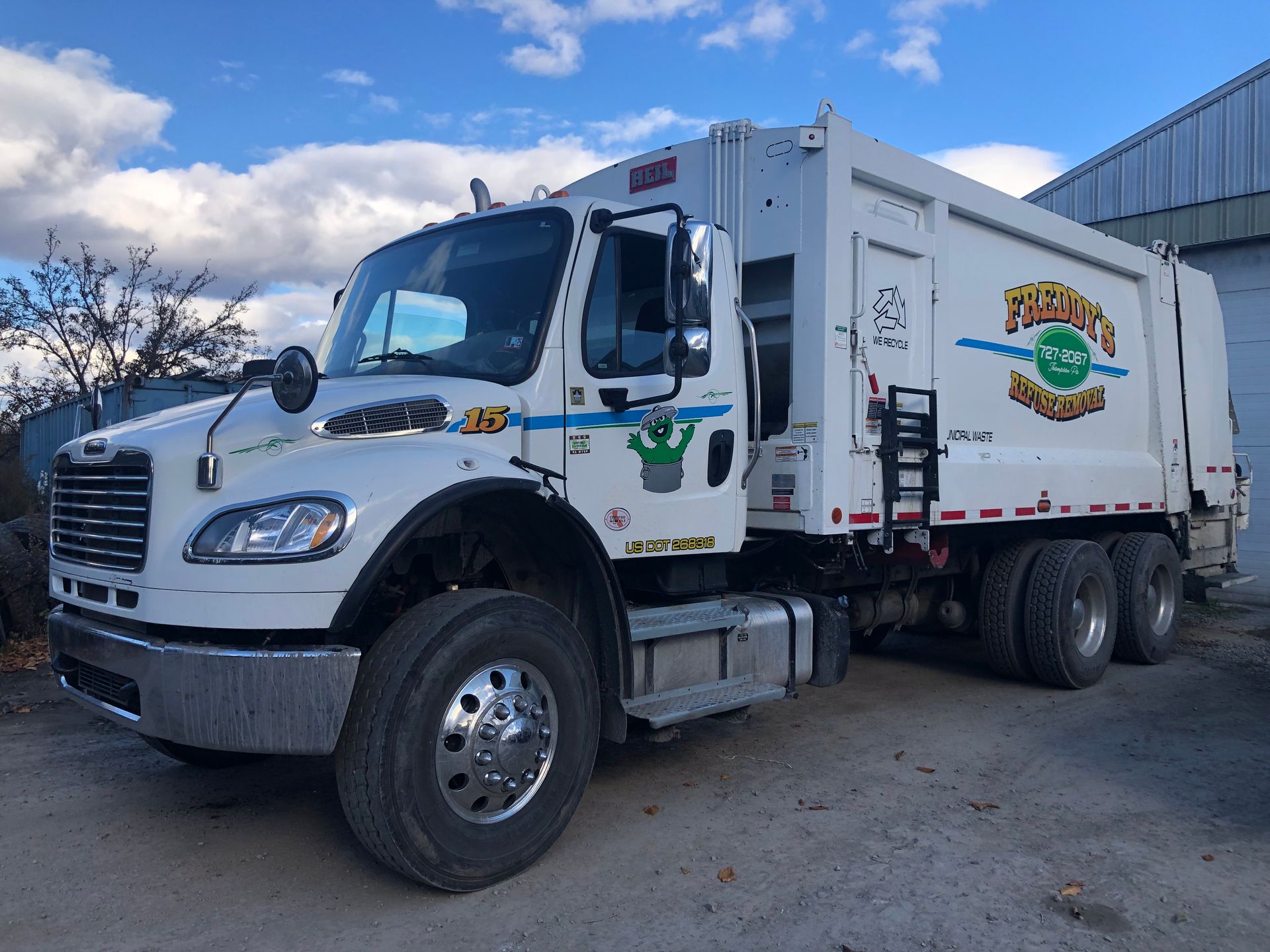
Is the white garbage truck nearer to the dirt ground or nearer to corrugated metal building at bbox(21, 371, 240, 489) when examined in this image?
the dirt ground

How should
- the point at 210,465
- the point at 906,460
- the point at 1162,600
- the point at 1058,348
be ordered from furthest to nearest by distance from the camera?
the point at 1162,600
the point at 1058,348
the point at 906,460
the point at 210,465

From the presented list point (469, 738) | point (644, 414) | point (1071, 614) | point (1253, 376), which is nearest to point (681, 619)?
point (644, 414)

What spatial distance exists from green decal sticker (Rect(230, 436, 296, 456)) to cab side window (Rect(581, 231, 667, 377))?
4.62 feet

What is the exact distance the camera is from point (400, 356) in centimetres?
463

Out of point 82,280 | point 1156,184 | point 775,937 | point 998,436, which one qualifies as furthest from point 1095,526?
point 82,280

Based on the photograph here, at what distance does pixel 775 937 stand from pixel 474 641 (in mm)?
1519

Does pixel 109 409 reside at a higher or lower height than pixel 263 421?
higher

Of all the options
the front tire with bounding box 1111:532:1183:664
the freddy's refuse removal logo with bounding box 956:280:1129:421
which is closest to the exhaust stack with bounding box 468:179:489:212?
the freddy's refuse removal logo with bounding box 956:280:1129:421

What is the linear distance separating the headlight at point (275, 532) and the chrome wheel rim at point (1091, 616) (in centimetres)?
611

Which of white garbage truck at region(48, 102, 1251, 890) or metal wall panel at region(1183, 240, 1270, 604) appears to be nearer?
white garbage truck at region(48, 102, 1251, 890)

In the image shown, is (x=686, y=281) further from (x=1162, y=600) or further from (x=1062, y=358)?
(x=1162, y=600)

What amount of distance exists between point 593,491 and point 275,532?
150cm

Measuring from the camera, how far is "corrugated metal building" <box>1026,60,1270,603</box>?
12.5 m

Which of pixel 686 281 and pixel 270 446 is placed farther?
pixel 686 281
